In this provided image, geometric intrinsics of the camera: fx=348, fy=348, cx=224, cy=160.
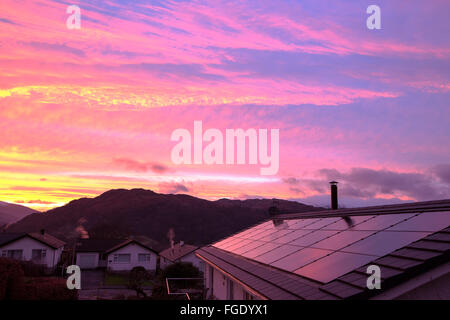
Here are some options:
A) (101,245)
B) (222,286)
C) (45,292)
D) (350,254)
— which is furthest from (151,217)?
(350,254)

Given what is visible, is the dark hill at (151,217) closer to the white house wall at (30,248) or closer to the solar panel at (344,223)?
the white house wall at (30,248)

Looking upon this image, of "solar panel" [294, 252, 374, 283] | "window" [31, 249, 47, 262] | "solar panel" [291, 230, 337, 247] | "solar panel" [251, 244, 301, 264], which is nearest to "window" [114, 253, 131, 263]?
"window" [31, 249, 47, 262]

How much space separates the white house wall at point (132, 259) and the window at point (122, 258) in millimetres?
346

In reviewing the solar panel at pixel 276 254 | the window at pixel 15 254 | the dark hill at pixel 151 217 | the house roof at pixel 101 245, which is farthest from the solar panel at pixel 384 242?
the dark hill at pixel 151 217

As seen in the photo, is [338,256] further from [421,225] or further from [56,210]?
[56,210]

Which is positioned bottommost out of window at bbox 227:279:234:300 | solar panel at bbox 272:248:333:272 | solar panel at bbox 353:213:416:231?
window at bbox 227:279:234:300

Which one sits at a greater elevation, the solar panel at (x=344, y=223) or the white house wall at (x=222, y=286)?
the solar panel at (x=344, y=223)

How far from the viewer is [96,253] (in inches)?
2359

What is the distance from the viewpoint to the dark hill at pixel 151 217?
3703 inches

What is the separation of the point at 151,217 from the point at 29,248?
185 ft

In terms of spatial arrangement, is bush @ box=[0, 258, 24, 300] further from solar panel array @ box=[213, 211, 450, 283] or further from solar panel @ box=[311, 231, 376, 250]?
solar panel @ box=[311, 231, 376, 250]

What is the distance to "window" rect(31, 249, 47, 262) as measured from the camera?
172ft

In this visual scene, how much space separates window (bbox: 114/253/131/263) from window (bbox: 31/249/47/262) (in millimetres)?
10696
